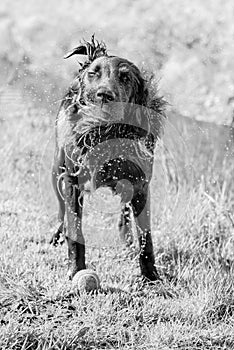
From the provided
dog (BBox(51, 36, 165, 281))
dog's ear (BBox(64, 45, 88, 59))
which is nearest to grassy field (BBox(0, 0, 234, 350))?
dog (BBox(51, 36, 165, 281))

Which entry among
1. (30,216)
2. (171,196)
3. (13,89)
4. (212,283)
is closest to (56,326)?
(212,283)

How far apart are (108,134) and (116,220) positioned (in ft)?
5.41

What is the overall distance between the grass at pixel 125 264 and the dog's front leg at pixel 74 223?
0.12m

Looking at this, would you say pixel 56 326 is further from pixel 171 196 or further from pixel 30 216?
pixel 171 196

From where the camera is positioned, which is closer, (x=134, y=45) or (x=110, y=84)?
(x=110, y=84)

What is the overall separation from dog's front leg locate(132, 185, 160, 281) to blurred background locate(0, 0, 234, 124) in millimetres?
2077

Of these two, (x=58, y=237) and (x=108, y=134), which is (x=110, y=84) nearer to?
(x=108, y=134)

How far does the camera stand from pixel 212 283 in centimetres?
368

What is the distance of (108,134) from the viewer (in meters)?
3.45

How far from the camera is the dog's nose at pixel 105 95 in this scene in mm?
3167

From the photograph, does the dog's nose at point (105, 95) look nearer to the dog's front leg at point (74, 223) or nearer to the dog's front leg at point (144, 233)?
the dog's front leg at point (74, 223)

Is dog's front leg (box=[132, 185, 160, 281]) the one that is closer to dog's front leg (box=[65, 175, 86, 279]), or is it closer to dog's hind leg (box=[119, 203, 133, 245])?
dog's front leg (box=[65, 175, 86, 279])

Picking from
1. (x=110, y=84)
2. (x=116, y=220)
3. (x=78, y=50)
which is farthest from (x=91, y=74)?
(x=116, y=220)

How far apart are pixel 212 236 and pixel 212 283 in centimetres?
96
